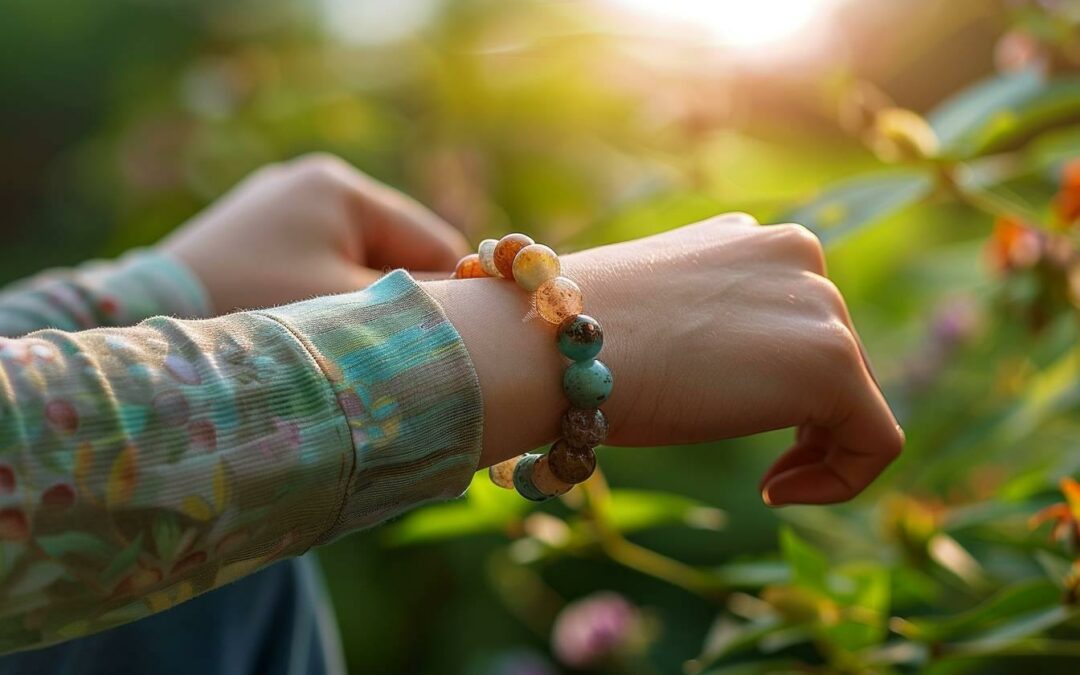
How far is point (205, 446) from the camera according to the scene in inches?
18.3

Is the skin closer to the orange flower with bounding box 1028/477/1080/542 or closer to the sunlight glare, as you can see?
the orange flower with bounding box 1028/477/1080/542

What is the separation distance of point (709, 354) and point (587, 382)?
0.25 ft

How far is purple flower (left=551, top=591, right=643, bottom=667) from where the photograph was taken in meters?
1.15

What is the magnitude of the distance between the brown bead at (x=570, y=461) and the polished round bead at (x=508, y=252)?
0.09 meters

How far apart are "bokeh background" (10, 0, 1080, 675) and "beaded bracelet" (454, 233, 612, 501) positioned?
0.74 feet

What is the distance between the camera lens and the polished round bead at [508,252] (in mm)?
569

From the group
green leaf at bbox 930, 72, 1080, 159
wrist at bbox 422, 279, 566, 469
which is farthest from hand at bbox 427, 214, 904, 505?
green leaf at bbox 930, 72, 1080, 159

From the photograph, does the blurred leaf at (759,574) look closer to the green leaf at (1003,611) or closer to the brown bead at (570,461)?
the green leaf at (1003,611)

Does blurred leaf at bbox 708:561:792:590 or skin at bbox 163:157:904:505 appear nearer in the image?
skin at bbox 163:157:904:505

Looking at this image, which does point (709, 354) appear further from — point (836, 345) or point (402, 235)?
point (402, 235)

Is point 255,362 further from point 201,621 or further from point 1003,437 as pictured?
point 1003,437

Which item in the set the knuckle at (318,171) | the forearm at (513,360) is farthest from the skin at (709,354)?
the knuckle at (318,171)

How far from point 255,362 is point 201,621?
1.42 ft

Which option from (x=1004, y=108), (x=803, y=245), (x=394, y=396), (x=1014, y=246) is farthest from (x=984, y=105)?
(x=394, y=396)
